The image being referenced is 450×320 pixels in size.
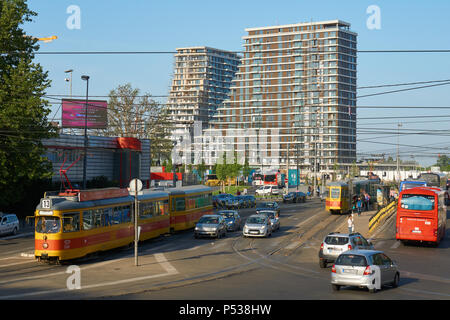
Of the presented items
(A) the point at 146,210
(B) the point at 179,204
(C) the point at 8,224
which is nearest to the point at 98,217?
(A) the point at 146,210

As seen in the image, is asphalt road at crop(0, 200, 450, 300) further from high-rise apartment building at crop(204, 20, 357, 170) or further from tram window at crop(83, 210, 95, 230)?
high-rise apartment building at crop(204, 20, 357, 170)

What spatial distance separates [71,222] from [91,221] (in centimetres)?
144

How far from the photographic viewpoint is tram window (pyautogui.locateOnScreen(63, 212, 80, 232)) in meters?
24.0

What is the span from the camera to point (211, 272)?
22.5 meters

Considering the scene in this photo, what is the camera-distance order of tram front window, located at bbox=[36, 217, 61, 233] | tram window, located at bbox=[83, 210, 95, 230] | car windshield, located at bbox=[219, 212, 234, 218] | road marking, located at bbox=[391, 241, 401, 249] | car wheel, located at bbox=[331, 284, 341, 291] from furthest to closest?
car windshield, located at bbox=[219, 212, 234, 218], road marking, located at bbox=[391, 241, 401, 249], tram window, located at bbox=[83, 210, 95, 230], tram front window, located at bbox=[36, 217, 61, 233], car wheel, located at bbox=[331, 284, 341, 291]

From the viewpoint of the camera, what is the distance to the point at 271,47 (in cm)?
15512

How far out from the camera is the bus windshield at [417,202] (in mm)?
32125

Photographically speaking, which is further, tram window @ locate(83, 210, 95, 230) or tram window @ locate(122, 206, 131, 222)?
tram window @ locate(122, 206, 131, 222)

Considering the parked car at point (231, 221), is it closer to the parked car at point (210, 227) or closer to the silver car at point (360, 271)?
the parked car at point (210, 227)

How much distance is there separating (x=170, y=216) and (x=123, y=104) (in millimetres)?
42731

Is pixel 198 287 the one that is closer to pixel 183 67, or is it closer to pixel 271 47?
pixel 271 47

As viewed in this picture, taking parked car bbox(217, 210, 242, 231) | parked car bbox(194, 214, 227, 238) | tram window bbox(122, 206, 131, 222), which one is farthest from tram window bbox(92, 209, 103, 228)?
parked car bbox(217, 210, 242, 231)

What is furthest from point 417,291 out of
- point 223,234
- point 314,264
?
point 223,234

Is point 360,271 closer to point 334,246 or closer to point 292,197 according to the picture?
point 334,246
